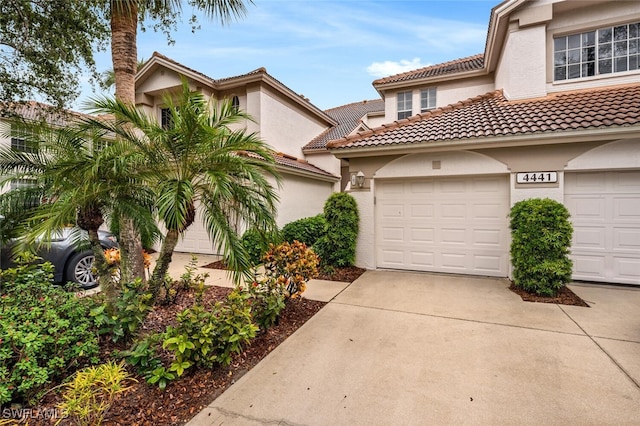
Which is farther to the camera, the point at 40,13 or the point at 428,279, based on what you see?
the point at 40,13

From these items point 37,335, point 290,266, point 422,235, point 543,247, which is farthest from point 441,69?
point 37,335

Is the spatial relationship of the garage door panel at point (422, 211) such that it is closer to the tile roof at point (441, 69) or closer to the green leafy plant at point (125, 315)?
the green leafy plant at point (125, 315)

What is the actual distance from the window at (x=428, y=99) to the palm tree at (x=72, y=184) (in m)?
11.8

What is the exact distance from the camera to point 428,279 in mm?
7133

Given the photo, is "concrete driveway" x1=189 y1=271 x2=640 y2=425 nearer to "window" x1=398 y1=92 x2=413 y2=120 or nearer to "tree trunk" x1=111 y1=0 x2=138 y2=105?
"tree trunk" x1=111 y1=0 x2=138 y2=105

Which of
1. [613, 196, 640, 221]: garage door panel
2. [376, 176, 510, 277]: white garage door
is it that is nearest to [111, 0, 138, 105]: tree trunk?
[376, 176, 510, 277]: white garage door

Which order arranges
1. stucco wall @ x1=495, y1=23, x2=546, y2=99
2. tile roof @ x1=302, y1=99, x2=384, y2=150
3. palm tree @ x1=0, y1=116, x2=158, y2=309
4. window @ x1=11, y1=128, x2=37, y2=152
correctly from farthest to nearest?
tile roof @ x1=302, y1=99, x2=384, y2=150
stucco wall @ x1=495, y1=23, x2=546, y2=99
window @ x1=11, y1=128, x2=37, y2=152
palm tree @ x1=0, y1=116, x2=158, y2=309

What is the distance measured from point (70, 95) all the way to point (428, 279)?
36.8ft

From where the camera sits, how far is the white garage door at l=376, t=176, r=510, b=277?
23.3 feet

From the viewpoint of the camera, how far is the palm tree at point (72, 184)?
3221 millimetres

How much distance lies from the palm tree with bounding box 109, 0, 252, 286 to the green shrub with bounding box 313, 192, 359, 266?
4.37 metres

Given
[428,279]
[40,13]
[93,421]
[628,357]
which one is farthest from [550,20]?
[40,13]

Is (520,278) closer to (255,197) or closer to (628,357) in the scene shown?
(628,357)

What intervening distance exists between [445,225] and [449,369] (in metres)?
4.75
